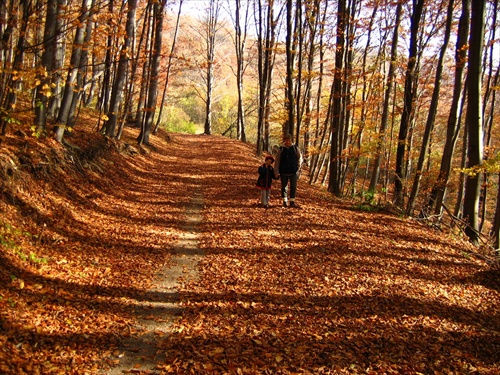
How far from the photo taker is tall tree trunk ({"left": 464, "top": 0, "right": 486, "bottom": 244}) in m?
8.17

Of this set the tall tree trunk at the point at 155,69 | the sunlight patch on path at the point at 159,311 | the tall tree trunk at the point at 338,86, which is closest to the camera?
the sunlight patch on path at the point at 159,311

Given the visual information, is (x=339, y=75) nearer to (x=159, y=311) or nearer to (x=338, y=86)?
(x=338, y=86)

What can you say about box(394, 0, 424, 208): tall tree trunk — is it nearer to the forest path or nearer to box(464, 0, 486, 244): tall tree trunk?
box(464, 0, 486, 244): tall tree trunk

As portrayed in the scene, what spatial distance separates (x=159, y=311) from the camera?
478cm

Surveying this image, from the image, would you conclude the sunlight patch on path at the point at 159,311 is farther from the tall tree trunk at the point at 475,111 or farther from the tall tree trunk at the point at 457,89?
the tall tree trunk at the point at 457,89

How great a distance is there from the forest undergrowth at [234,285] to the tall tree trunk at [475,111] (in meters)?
0.83

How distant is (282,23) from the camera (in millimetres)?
23172

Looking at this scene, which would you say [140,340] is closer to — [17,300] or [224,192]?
[17,300]

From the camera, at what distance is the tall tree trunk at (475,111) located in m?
8.17

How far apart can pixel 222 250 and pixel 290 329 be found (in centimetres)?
278

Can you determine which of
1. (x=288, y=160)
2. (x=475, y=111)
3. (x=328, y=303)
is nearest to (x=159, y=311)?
(x=328, y=303)

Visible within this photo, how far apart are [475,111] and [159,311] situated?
8.24 metres

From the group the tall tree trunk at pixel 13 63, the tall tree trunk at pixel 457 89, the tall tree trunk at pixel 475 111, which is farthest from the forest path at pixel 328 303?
the tall tree trunk at pixel 13 63

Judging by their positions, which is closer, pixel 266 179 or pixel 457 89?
pixel 266 179
